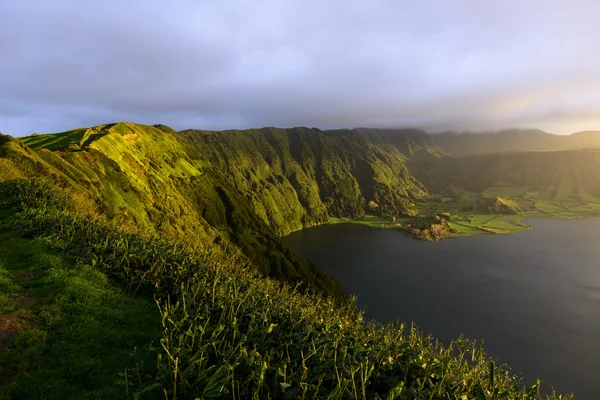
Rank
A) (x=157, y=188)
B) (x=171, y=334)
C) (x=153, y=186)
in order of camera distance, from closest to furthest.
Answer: (x=171, y=334) < (x=153, y=186) < (x=157, y=188)

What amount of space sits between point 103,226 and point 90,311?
33.0 feet

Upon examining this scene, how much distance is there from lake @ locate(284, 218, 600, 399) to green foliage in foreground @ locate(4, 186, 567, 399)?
104980 millimetres

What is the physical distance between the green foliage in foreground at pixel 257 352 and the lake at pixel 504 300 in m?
105

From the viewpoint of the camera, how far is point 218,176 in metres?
179

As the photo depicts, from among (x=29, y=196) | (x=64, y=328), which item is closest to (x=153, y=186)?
(x=29, y=196)

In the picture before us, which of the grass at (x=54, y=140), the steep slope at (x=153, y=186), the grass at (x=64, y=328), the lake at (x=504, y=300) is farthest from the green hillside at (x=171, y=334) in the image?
the lake at (x=504, y=300)

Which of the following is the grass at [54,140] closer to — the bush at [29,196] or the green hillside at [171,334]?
the bush at [29,196]

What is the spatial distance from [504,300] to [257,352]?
6196 inches

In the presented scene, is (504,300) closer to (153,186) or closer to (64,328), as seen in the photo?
(153,186)

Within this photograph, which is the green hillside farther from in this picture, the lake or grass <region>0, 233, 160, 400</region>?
the lake

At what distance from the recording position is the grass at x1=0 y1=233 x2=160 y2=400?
33.1 feet

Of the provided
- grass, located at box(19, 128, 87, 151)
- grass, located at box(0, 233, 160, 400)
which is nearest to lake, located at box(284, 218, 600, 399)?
grass, located at box(0, 233, 160, 400)

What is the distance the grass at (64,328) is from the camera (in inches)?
397

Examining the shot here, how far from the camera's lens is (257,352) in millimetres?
10117
